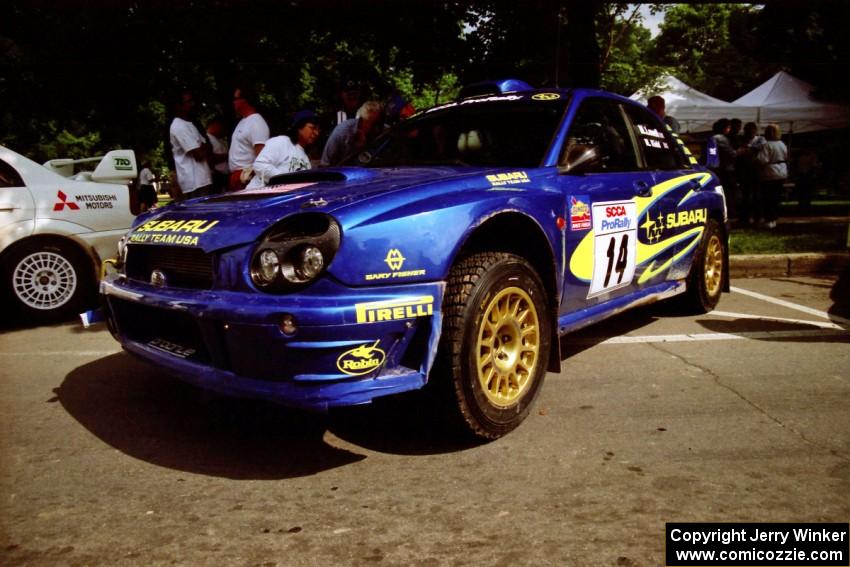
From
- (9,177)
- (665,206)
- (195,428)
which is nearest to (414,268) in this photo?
(195,428)

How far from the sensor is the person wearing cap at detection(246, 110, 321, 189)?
519 cm

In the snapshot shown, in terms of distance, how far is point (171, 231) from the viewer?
9.07ft

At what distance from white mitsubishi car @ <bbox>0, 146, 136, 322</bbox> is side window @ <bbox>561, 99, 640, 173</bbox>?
13.2ft

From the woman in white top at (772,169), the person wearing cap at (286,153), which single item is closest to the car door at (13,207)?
the person wearing cap at (286,153)

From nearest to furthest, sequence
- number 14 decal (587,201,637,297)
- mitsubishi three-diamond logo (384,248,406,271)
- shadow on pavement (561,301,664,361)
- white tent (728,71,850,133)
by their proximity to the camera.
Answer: mitsubishi three-diamond logo (384,248,406,271), number 14 decal (587,201,637,297), shadow on pavement (561,301,664,361), white tent (728,71,850,133)

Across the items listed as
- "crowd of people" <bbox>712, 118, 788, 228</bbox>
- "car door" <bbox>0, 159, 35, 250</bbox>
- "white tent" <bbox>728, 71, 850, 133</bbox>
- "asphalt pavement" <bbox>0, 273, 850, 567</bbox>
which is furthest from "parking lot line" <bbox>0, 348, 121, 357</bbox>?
"white tent" <bbox>728, 71, 850, 133</bbox>

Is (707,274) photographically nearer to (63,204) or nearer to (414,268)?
(414,268)

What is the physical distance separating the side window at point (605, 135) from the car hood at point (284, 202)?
0.82 meters

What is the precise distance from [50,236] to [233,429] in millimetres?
3339

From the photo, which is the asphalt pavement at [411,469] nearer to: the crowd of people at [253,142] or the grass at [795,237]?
the crowd of people at [253,142]

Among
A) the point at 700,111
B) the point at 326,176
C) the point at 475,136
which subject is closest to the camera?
the point at 326,176

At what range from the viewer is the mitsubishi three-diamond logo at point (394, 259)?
7.94 feet

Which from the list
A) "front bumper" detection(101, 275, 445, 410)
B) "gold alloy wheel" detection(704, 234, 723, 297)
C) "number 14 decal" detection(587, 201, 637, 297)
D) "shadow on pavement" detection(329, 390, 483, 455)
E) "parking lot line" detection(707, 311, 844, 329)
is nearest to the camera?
"front bumper" detection(101, 275, 445, 410)

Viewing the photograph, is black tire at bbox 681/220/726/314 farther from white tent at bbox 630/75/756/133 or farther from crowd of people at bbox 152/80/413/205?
white tent at bbox 630/75/756/133
